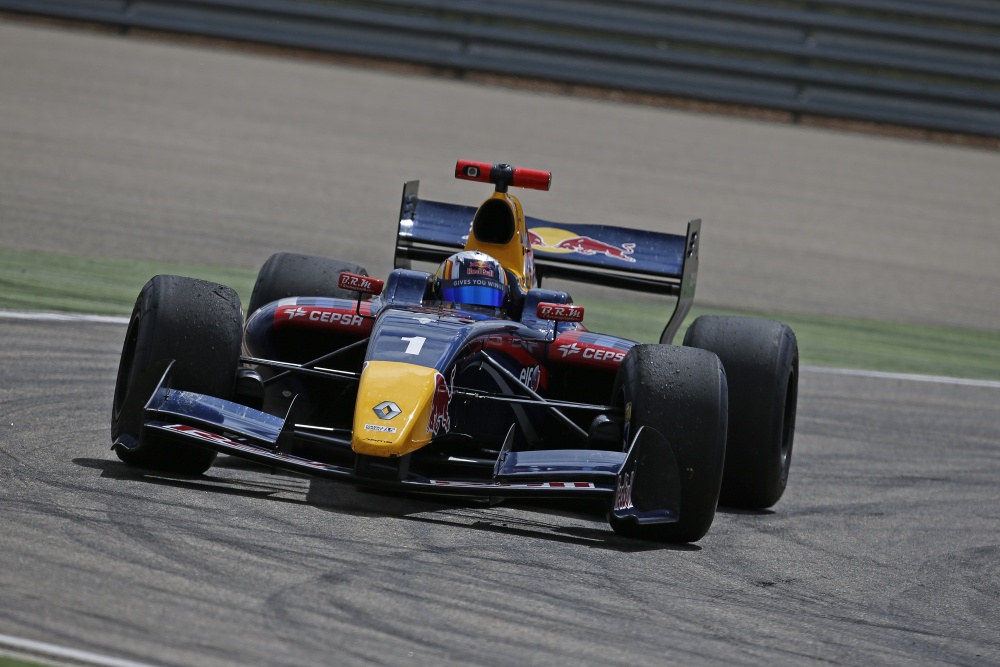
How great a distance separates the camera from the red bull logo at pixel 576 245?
10.2m

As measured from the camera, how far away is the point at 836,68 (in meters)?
36.7

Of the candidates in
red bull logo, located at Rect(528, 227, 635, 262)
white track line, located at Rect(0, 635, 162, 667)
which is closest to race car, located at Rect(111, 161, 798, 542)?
red bull logo, located at Rect(528, 227, 635, 262)

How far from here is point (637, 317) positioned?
15.8 metres

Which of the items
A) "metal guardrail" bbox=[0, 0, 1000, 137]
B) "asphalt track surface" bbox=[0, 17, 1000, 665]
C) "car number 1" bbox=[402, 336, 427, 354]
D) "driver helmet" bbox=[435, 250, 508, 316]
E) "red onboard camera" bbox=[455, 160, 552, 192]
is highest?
"metal guardrail" bbox=[0, 0, 1000, 137]

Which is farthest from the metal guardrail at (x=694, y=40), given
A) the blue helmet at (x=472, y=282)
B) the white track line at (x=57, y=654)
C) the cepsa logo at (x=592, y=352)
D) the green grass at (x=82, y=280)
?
the white track line at (x=57, y=654)

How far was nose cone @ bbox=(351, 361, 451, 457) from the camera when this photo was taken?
6820 millimetres

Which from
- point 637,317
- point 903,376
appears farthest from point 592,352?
point 637,317

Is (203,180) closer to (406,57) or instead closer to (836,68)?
(406,57)

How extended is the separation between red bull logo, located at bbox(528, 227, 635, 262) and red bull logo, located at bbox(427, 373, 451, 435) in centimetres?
298

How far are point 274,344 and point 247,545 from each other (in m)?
2.57

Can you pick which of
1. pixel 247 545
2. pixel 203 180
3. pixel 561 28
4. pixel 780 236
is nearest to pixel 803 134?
pixel 561 28

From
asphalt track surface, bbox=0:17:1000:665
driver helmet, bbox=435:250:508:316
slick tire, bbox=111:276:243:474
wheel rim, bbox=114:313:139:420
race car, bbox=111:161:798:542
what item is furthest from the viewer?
driver helmet, bbox=435:250:508:316

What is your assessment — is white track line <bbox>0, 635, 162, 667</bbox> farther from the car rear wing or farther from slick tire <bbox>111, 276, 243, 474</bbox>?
the car rear wing

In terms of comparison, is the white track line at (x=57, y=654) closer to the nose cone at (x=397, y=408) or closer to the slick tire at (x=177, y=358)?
the nose cone at (x=397, y=408)
